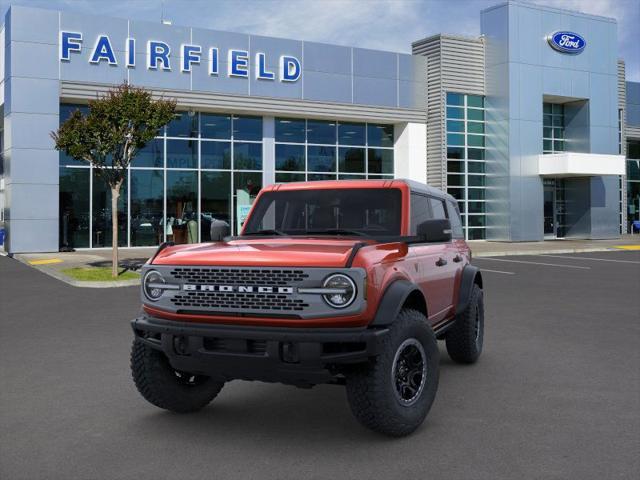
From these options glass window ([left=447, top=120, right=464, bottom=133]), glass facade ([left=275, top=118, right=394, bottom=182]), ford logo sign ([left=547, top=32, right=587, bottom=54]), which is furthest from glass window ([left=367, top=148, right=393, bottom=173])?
ford logo sign ([left=547, top=32, right=587, bottom=54])

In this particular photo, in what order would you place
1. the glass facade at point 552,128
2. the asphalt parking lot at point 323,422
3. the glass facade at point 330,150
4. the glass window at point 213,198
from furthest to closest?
the glass facade at point 552,128, the glass facade at point 330,150, the glass window at point 213,198, the asphalt parking lot at point 323,422

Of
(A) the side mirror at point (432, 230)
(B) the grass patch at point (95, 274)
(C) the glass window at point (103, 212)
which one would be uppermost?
(C) the glass window at point (103, 212)

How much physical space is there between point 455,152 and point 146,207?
45.3 feet

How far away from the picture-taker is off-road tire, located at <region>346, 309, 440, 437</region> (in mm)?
4250

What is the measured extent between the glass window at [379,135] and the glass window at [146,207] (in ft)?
31.7

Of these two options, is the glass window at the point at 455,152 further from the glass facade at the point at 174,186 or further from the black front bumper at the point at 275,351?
the black front bumper at the point at 275,351

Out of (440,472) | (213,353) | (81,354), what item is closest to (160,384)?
(213,353)

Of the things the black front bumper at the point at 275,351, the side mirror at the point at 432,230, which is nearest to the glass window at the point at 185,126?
the side mirror at the point at 432,230

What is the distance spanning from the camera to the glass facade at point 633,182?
1578 inches

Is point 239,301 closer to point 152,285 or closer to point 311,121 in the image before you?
point 152,285

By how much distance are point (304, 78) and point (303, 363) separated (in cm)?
2469

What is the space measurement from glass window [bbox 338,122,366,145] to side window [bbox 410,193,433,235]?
23.9 m

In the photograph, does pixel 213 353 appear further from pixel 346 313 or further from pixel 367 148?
pixel 367 148

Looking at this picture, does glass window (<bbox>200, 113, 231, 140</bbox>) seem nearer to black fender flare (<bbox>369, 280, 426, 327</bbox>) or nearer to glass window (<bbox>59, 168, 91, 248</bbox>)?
glass window (<bbox>59, 168, 91, 248</bbox>)
